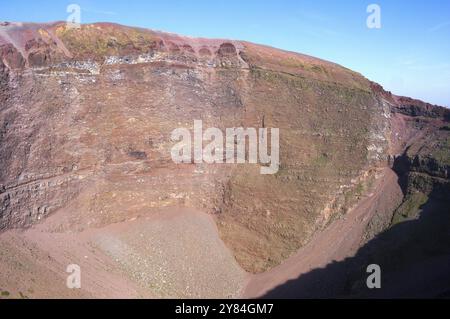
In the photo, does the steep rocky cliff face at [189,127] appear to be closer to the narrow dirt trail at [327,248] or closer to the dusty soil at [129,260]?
the narrow dirt trail at [327,248]

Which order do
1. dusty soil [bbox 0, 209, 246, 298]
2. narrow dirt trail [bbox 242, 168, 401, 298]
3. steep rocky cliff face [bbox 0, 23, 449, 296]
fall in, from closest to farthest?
dusty soil [bbox 0, 209, 246, 298] < steep rocky cliff face [bbox 0, 23, 449, 296] < narrow dirt trail [bbox 242, 168, 401, 298]

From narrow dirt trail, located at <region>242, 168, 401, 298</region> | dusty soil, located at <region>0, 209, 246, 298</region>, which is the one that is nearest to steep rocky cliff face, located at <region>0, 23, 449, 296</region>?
narrow dirt trail, located at <region>242, 168, 401, 298</region>

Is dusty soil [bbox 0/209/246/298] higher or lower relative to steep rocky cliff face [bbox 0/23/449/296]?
lower

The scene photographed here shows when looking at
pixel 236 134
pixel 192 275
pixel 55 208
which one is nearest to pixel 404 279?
pixel 192 275

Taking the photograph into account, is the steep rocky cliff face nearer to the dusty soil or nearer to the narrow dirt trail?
the narrow dirt trail

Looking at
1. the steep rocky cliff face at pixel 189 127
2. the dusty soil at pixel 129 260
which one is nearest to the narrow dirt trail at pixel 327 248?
the steep rocky cliff face at pixel 189 127

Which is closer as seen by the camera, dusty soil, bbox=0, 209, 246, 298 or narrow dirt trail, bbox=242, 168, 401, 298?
dusty soil, bbox=0, 209, 246, 298

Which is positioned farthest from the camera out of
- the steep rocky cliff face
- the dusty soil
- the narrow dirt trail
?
the narrow dirt trail
